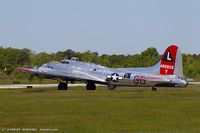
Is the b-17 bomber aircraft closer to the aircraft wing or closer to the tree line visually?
the aircraft wing

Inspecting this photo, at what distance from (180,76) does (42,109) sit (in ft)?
100

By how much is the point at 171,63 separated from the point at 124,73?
5283mm

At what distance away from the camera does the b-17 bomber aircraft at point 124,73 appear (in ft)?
201

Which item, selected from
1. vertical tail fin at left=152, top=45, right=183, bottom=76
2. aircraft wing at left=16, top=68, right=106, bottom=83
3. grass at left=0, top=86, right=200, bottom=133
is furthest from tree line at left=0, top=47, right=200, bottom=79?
grass at left=0, top=86, right=200, bottom=133

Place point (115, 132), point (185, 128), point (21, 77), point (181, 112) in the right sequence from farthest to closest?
point (21, 77), point (181, 112), point (185, 128), point (115, 132)

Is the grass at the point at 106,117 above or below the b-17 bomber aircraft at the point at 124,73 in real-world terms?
below

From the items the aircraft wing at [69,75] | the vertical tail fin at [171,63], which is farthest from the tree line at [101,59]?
the vertical tail fin at [171,63]

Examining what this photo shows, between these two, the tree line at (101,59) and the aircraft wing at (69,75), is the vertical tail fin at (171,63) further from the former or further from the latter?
the tree line at (101,59)

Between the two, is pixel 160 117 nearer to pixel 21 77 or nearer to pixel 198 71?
pixel 21 77

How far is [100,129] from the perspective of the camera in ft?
78.5

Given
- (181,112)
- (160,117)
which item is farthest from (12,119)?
(181,112)

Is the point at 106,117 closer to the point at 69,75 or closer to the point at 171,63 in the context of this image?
the point at 171,63

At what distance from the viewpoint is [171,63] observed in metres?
62.3

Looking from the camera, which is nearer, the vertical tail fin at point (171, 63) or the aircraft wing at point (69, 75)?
the vertical tail fin at point (171, 63)
